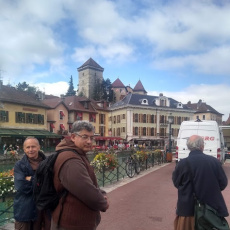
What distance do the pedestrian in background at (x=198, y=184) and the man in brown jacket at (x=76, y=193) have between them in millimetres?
1375

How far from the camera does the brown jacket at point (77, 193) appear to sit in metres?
2.24

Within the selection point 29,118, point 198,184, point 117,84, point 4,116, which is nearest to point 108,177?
point 198,184

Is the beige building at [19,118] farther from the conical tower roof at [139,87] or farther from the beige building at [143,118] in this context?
the conical tower roof at [139,87]

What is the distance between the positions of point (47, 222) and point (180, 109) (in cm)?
5813

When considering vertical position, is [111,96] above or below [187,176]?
above

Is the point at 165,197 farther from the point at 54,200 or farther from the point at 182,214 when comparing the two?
the point at 54,200

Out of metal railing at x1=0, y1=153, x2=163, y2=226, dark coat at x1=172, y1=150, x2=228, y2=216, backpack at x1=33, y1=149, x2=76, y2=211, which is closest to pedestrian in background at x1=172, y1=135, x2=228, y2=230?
dark coat at x1=172, y1=150, x2=228, y2=216

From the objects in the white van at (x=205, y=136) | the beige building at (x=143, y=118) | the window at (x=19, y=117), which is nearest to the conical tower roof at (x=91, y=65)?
the beige building at (x=143, y=118)

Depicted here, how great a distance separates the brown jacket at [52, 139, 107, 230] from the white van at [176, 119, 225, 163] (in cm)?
1099

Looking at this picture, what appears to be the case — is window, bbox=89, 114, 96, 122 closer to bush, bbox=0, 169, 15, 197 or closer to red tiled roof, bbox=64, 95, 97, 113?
red tiled roof, bbox=64, 95, 97, 113

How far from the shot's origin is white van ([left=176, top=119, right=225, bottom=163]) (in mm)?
12688

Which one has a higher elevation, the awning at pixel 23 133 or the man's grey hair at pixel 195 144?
the man's grey hair at pixel 195 144

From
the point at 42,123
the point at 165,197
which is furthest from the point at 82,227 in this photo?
the point at 42,123

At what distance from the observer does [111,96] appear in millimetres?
83688
